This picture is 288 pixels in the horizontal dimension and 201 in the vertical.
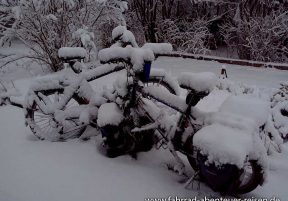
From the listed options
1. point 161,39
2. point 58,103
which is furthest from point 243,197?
point 161,39

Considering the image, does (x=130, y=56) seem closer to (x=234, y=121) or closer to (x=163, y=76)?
(x=163, y=76)

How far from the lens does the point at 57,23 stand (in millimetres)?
7457

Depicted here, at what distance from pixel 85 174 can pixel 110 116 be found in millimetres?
692

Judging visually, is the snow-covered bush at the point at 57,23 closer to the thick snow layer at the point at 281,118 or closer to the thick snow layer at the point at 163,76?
the thick snow layer at the point at 163,76

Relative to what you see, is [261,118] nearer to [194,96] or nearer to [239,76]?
[194,96]

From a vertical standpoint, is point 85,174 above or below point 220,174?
below

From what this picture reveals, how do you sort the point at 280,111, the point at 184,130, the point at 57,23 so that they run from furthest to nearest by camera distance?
the point at 57,23 → the point at 280,111 → the point at 184,130

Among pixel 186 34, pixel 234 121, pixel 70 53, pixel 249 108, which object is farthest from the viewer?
pixel 186 34

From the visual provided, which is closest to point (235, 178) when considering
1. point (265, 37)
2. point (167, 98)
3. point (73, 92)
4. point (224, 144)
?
point (224, 144)

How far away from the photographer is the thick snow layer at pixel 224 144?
8.32ft

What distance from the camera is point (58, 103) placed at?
3945 mm

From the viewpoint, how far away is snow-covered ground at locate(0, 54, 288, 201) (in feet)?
10.4

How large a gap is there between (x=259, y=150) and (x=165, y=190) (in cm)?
103

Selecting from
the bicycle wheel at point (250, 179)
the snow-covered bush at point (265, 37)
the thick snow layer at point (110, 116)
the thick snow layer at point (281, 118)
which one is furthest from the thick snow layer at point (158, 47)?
the snow-covered bush at point (265, 37)
